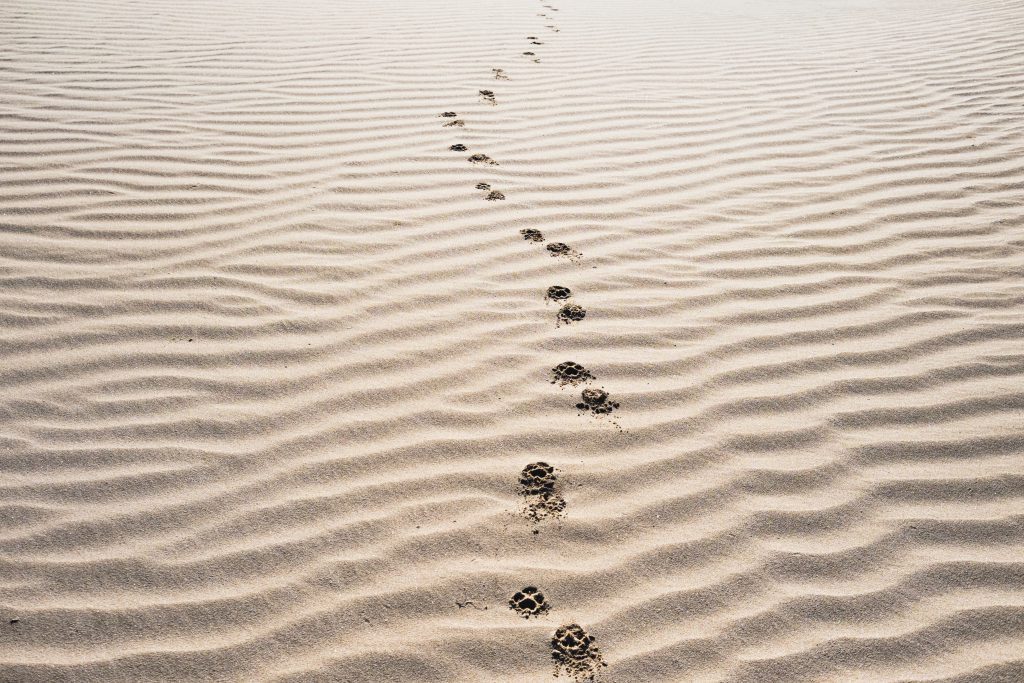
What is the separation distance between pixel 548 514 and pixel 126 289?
1847 mm

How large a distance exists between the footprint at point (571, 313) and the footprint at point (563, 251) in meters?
0.36

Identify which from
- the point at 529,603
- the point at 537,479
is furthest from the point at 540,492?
the point at 529,603

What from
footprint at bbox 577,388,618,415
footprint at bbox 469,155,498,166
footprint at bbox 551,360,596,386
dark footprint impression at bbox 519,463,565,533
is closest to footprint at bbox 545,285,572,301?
footprint at bbox 551,360,596,386

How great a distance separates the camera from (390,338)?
254 cm

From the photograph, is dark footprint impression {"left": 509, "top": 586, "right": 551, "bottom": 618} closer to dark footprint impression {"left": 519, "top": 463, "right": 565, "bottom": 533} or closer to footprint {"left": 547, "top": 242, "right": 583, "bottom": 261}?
dark footprint impression {"left": 519, "top": 463, "right": 565, "bottom": 533}

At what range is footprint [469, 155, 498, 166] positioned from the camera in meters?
3.76

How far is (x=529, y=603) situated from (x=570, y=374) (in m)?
0.87

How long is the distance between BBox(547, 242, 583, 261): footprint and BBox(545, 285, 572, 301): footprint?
240mm

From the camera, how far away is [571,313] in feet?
8.88

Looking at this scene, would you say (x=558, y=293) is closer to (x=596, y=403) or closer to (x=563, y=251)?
(x=563, y=251)

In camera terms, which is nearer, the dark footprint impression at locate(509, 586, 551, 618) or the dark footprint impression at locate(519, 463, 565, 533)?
the dark footprint impression at locate(509, 586, 551, 618)

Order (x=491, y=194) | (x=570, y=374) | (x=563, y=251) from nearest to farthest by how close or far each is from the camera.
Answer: (x=570, y=374) < (x=563, y=251) < (x=491, y=194)

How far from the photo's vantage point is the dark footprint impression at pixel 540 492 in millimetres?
1959

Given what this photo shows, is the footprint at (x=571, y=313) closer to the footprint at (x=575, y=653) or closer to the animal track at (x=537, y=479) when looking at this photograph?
the animal track at (x=537, y=479)
